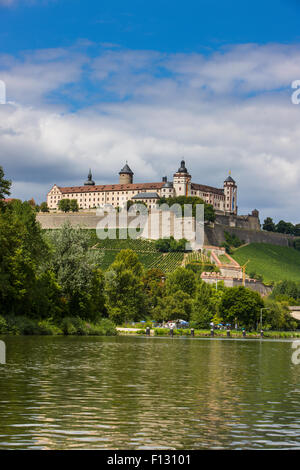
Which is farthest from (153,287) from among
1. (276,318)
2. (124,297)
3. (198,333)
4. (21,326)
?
(21,326)

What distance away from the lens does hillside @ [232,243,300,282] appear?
154375mm

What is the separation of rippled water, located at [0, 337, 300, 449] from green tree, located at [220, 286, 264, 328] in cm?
5706

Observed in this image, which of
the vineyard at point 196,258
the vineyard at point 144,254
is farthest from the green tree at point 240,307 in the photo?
the vineyard at point 196,258

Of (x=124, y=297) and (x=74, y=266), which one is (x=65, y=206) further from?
(x=74, y=266)

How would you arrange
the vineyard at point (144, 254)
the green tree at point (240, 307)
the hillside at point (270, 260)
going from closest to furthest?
the green tree at point (240, 307), the vineyard at point (144, 254), the hillside at point (270, 260)

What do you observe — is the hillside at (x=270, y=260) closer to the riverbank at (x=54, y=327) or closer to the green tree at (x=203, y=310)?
the green tree at (x=203, y=310)

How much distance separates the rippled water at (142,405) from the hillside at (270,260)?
414 ft

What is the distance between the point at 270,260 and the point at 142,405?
155 metres

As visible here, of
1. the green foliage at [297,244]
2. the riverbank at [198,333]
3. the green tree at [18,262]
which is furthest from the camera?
the green foliage at [297,244]

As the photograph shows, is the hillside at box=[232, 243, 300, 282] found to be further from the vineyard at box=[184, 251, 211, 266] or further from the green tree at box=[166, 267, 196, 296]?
the green tree at box=[166, 267, 196, 296]

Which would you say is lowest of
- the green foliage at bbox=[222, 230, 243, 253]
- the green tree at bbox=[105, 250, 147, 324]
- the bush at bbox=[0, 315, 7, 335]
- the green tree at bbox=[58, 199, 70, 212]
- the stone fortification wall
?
the bush at bbox=[0, 315, 7, 335]

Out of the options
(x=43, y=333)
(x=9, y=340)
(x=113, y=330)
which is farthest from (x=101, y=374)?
(x=113, y=330)

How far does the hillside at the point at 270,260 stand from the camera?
15438 centimetres

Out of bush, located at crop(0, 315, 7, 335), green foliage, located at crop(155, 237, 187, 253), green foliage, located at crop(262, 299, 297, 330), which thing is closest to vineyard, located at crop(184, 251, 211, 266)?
green foliage, located at crop(155, 237, 187, 253)
